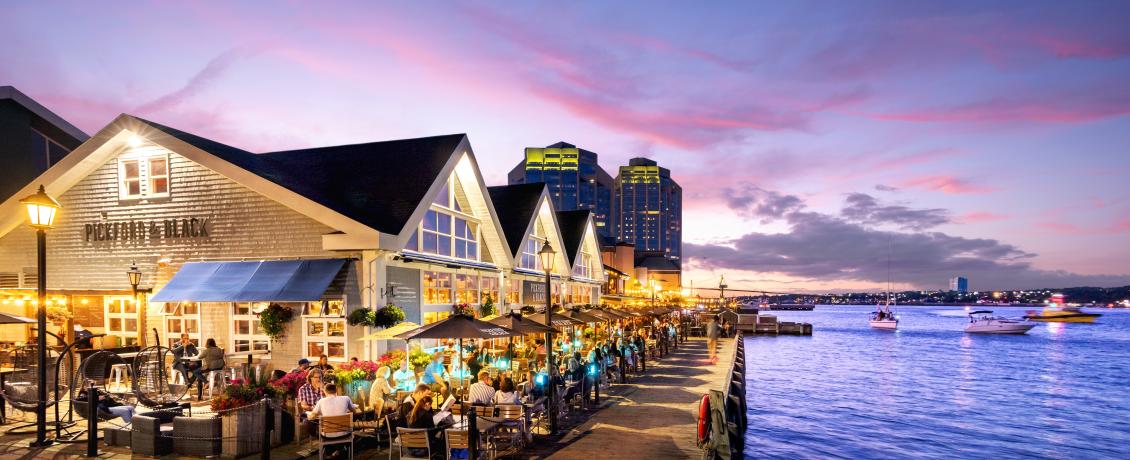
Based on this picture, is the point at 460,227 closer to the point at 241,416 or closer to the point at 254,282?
the point at 254,282

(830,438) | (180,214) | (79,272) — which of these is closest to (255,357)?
(180,214)

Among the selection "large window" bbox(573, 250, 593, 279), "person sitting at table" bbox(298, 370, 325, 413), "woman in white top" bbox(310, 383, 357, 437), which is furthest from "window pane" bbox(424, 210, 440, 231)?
"large window" bbox(573, 250, 593, 279)

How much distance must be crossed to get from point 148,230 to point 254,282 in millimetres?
5252

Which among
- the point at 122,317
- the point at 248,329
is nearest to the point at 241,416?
the point at 248,329

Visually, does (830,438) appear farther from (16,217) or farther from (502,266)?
(16,217)

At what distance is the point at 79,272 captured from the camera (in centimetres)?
2178

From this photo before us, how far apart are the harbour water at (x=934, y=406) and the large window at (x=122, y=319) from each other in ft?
69.1

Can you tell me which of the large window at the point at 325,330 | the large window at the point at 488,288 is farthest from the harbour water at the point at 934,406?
the large window at the point at 325,330

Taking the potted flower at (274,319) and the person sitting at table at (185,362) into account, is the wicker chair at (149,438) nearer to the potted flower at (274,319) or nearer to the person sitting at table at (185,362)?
the person sitting at table at (185,362)

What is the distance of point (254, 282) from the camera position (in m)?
18.8

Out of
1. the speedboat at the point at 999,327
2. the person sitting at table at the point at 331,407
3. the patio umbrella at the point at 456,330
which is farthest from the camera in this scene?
the speedboat at the point at 999,327

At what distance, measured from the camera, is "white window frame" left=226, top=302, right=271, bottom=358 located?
1972cm

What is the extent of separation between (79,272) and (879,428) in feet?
99.4

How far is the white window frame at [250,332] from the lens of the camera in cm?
1972
